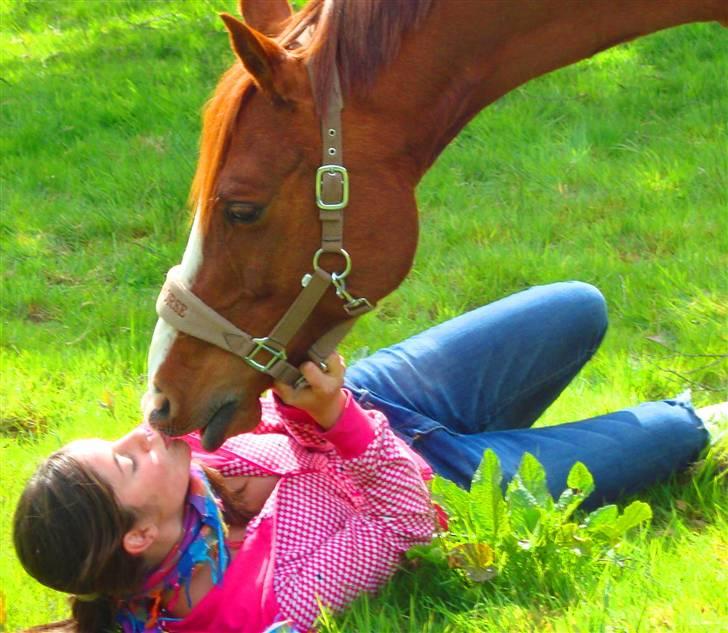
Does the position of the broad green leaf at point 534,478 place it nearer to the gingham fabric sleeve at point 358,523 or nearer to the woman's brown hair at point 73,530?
the gingham fabric sleeve at point 358,523

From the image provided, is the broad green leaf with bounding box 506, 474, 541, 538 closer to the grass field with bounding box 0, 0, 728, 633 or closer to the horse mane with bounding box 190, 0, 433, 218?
the grass field with bounding box 0, 0, 728, 633

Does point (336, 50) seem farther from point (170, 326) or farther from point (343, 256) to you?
point (170, 326)

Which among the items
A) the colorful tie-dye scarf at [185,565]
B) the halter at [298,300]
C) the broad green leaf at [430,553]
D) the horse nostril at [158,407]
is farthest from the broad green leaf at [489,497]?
the horse nostril at [158,407]

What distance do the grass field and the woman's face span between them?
1.45 ft

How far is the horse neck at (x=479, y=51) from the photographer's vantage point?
2.42 m

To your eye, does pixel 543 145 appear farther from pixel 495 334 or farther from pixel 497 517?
pixel 497 517

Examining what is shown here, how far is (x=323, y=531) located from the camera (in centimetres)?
258

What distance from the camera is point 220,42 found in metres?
7.31

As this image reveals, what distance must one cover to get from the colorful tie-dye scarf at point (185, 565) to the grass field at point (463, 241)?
0.30 m

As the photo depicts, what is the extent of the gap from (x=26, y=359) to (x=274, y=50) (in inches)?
85.7

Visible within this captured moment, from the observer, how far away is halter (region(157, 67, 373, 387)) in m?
2.36

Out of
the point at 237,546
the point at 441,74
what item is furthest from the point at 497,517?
the point at 441,74

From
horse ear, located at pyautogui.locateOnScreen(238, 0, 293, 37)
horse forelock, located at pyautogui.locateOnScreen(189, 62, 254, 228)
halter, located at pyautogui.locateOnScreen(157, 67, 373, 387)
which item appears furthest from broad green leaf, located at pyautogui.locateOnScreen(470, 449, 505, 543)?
horse ear, located at pyautogui.locateOnScreen(238, 0, 293, 37)

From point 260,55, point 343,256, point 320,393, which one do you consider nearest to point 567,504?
point 320,393
